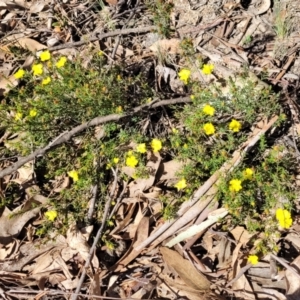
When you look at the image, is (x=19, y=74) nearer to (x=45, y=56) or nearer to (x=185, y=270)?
(x=45, y=56)

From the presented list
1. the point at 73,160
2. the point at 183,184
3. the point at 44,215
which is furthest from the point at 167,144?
the point at 44,215

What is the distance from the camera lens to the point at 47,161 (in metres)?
4.30

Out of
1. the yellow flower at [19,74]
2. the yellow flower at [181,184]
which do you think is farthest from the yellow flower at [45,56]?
the yellow flower at [181,184]

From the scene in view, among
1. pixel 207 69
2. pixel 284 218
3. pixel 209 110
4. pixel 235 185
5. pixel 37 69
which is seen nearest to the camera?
pixel 284 218

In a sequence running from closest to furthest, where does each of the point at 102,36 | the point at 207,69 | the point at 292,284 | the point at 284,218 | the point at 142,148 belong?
the point at 292,284 < the point at 284,218 < the point at 142,148 < the point at 207,69 < the point at 102,36

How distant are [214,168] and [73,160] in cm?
133

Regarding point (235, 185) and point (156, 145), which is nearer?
point (235, 185)

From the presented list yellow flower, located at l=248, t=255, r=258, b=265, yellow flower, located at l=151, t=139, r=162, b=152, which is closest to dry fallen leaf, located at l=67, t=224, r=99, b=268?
yellow flower, located at l=151, t=139, r=162, b=152

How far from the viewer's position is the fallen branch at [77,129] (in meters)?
4.06

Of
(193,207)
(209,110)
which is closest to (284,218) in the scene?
(193,207)

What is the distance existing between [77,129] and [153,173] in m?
0.79

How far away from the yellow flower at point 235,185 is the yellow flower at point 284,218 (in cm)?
35

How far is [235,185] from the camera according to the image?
3.69 m

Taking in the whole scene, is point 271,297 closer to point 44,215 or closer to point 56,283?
point 56,283
